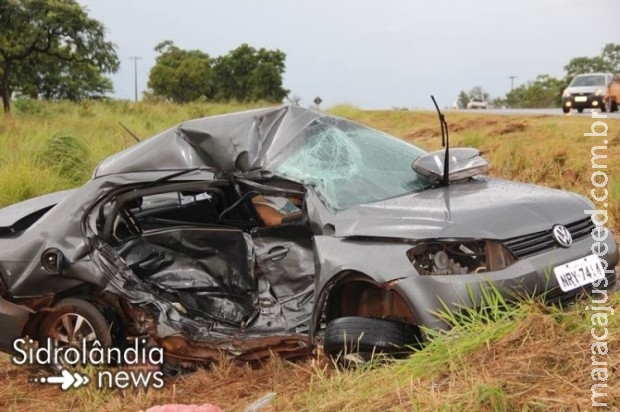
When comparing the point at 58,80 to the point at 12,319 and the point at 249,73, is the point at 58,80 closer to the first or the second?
the point at 249,73

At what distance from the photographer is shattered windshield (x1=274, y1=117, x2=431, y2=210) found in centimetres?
393

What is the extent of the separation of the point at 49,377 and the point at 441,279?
2.47m

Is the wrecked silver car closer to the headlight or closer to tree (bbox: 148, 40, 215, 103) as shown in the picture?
the headlight

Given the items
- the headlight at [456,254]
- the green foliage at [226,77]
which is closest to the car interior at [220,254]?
the headlight at [456,254]

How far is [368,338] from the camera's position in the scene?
3.36 m

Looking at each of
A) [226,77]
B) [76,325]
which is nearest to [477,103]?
[226,77]

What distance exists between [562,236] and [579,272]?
0.19 m

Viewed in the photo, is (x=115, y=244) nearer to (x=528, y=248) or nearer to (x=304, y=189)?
(x=304, y=189)

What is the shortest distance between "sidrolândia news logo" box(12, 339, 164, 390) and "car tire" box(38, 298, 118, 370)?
0.03 meters

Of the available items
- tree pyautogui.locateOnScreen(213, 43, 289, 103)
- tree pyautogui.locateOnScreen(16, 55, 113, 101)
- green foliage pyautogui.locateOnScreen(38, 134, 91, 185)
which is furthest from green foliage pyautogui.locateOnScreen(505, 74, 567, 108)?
green foliage pyautogui.locateOnScreen(38, 134, 91, 185)

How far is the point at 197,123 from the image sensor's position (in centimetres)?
441

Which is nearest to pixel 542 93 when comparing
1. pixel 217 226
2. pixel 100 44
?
pixel 100 44

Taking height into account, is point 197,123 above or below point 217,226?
above

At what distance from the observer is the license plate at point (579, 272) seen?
3.42 m
